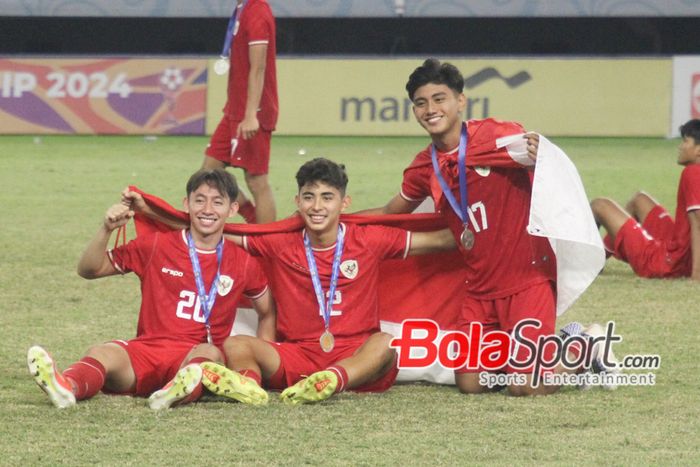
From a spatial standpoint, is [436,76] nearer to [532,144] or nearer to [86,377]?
[532,144]

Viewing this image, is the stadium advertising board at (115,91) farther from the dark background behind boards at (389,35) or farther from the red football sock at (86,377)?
the red football sock at (86,377)

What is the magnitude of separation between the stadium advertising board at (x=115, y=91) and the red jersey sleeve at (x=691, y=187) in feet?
42.7

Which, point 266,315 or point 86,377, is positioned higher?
point 266,315

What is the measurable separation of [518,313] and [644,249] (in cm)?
295

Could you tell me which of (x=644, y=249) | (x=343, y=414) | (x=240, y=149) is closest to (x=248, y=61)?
(x=240, y=149)

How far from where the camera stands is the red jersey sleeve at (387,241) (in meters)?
5.79

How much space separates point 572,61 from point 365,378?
15949mm

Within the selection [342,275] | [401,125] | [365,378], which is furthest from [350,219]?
[401,125]

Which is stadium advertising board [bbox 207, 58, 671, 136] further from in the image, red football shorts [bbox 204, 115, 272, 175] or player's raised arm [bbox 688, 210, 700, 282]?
player's raised arm [bbox 688, 210, 700, 282]

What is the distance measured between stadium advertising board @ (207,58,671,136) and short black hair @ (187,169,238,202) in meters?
15.0

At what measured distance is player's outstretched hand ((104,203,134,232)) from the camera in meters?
5.50

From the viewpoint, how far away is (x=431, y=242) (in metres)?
5.88

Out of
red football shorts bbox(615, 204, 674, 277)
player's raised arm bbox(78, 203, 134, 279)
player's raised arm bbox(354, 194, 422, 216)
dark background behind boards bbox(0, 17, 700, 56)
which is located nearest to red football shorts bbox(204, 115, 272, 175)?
red football shorts bbox(615, 204, 674, 277)
